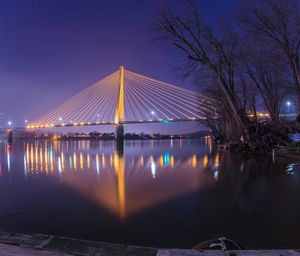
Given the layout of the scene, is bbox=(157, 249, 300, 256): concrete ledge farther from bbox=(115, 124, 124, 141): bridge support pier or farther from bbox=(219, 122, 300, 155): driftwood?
bbox=(115, 124, 124, 141): bridge support pier

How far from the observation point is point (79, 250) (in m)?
2.77

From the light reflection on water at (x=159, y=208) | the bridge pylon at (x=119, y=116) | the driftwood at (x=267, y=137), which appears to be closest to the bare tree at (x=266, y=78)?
the driftwood at (x=267, y=137)

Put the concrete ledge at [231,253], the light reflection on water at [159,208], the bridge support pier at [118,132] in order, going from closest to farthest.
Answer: the concrete ledge at [231,253] → the light reflection on water at [159,208] → the bridge support pier at [118,132]

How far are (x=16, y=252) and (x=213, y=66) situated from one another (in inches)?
619

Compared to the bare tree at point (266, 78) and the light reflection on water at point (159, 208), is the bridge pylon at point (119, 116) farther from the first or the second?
the light reflection on water at point (159, 208)

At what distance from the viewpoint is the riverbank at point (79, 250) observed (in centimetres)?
250

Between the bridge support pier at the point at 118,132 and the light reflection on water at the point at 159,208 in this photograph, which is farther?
the bridge support pier at the point at 118,132

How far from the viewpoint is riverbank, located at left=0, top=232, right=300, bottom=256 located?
2.50m

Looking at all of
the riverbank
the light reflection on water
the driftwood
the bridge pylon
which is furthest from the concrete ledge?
A: the bridge pylon

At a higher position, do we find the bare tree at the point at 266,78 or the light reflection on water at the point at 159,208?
the bare tree at the point at 266,78

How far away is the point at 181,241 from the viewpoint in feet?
12.9

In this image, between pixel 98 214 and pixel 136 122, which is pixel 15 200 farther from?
pixel 136 122

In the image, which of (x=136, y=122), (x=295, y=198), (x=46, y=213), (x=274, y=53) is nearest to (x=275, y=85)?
(x=274, y=53)

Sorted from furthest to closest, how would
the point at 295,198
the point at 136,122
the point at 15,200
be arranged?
the point at 136,122 → the point at 15,200 → the point at 295,198
